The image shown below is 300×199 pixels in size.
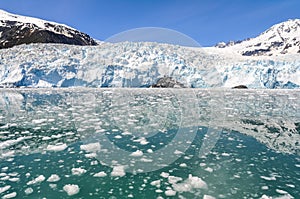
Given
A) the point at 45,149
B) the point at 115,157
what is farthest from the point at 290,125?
the point at 45,149

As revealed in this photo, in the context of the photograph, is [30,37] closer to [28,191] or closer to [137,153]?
[137,153]

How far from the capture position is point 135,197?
345cm

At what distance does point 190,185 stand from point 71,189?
167cm

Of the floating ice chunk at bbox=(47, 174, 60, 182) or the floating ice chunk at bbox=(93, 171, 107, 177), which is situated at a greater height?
the floating ice chunk at bbox=(93, 171, 107, 177)

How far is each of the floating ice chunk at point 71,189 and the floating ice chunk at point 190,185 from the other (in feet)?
4.44

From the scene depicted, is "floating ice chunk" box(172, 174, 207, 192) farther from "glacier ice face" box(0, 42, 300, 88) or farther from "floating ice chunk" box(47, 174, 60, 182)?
"glacier ice face" box(0, 42, 300, 88)

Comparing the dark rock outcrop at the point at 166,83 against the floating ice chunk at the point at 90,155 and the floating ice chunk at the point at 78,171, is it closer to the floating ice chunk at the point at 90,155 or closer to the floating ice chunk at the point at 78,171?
the floating ice chunk at the point at 90,155

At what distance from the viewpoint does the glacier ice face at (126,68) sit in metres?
34.8

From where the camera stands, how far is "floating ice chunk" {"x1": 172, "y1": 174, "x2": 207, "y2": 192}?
3690 millimetres

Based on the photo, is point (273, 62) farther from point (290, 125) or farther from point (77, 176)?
point (77, 176)

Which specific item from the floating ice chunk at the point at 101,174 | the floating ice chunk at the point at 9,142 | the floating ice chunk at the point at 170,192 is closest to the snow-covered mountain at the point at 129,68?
the floating ice chunk at the point at 9,142

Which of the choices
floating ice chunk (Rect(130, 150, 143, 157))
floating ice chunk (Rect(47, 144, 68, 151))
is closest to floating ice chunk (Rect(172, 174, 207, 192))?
floating ice chunk (Rect(130, 150, 143, 157))

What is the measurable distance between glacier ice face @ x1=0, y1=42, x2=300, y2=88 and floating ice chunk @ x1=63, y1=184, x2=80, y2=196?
3267 cm

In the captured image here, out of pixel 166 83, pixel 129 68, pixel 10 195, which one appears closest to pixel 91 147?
pixel 10 195
